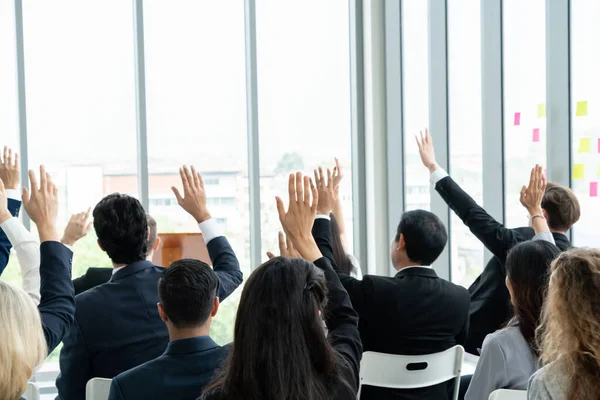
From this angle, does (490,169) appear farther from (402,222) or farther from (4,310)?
(4,310)

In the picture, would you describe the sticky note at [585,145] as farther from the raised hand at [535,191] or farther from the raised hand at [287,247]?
the raised hand at [287,247]

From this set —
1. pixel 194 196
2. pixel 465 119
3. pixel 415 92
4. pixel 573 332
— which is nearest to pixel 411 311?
pixel 194 196

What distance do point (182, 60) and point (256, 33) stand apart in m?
0.64

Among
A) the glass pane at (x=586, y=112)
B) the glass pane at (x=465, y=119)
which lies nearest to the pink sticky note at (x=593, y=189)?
the glass pane at (x=586, y=112)

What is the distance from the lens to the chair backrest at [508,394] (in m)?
1.98

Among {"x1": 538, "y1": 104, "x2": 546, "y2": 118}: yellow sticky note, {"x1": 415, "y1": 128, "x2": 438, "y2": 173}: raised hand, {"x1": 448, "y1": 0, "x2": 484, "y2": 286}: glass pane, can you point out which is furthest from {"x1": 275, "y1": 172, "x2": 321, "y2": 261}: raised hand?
{"x1": 448, "y1": 0, "x2": 484, "y2": 286}: glass pane

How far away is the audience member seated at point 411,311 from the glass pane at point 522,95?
1.42 metres

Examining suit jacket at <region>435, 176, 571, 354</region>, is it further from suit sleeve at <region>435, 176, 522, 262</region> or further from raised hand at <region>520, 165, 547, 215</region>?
raised hand at <region>520, 165, 547, 215</region>

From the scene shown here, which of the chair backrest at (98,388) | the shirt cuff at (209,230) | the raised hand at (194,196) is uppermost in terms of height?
the raised hand at (194,196)

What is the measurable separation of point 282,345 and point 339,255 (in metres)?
1.96

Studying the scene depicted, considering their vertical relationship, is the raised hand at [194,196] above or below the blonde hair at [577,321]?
above

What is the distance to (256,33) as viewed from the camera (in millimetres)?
5574

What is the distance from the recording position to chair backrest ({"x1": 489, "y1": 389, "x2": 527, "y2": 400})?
198 centimetres

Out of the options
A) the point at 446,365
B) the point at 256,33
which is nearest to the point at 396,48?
the point at 256,33
